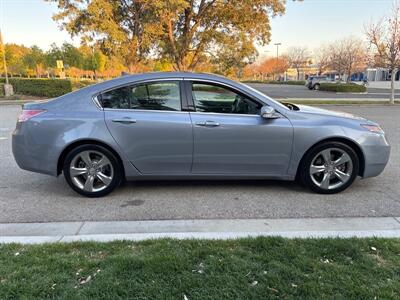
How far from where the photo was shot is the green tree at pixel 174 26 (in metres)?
16.9

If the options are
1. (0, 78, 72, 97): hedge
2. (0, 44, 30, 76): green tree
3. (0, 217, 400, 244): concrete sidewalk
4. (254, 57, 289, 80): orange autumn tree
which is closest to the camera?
(0, 217, 400, 244): concrete sidewalk

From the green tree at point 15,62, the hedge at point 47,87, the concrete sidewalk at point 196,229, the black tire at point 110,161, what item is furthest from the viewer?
the green tree at point 15,62

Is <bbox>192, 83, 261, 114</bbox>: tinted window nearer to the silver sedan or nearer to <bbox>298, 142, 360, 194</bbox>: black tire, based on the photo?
the silver sedan

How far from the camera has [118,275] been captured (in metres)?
2.47

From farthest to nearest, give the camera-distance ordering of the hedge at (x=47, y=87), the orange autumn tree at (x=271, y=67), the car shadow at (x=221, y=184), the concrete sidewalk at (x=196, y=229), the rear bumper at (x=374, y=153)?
the orange autumn tree at (x=271, y=67), the hedge at (x=47, y=87), the car shadow at (x=221, y=184), the rear bumper at (x=374, y=153), the concrete sidewalk at (x=196, y=229)

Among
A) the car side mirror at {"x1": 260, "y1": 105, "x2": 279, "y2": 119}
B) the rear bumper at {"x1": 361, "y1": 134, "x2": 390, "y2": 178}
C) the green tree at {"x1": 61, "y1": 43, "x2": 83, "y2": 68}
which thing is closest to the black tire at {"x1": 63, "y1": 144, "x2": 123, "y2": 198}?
the car side mirror at {"x1": 260, "y1": 105, "x2": 279, "y2": 119}

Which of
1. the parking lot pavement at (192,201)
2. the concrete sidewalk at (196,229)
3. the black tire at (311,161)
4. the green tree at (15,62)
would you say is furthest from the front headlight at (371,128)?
the green tree at (15,62)

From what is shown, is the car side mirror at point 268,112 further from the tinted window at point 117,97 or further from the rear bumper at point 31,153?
the rear bumper at point 31,153

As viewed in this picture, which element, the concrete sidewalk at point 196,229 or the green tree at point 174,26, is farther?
the green tree at point 174,26

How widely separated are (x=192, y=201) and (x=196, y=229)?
795 mm

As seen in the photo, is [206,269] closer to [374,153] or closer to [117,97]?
[117,97]

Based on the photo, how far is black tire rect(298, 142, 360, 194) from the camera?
4.23 metres

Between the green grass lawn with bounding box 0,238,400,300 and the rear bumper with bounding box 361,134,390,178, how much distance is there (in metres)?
1.57

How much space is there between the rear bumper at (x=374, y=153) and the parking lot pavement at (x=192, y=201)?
1.10 ft
